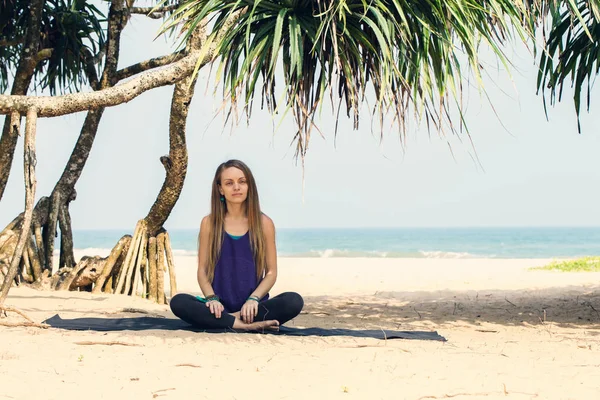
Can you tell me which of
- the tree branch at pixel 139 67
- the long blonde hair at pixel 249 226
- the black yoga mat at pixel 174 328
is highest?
the tree branch at pixel 139 67

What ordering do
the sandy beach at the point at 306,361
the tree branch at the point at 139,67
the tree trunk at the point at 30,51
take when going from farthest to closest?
the tree branch at the point at 139,67 < the tree trunk at the point at 30,51 < the sandy beach at the point at 306,361

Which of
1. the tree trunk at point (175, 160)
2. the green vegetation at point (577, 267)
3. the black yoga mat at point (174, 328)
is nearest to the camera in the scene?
the black yoga mat at point (174, 328)

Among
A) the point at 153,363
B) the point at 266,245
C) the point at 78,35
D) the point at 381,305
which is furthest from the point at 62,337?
the point at 78,35

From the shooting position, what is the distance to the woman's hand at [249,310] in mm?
4012

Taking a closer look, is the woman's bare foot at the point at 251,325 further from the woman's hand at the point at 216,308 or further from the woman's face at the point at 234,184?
the woman's face at the point at 234,184

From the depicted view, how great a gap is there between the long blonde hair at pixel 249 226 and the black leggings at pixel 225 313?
175 mm

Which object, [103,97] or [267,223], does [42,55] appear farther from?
[267,223]

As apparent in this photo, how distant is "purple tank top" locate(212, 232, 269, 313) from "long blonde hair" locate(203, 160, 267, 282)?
0.09 feet

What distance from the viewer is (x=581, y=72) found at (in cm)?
562

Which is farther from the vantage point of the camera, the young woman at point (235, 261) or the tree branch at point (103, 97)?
the tree branch at point (103, 97)

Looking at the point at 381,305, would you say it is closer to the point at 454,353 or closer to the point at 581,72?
the point at 581,72

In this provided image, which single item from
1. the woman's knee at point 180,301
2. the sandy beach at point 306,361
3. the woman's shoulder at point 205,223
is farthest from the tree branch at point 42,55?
the woman's knee at point 180,301

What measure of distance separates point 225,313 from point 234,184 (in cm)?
76

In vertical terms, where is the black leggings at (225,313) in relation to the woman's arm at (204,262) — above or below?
below
